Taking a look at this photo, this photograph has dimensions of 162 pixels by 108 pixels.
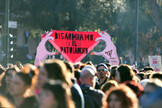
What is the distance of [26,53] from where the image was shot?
164ft

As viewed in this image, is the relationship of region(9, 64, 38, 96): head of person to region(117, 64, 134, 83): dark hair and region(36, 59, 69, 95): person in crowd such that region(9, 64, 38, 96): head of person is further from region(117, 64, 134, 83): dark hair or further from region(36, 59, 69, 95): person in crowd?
region(117, 64, 134, 83): dark hair

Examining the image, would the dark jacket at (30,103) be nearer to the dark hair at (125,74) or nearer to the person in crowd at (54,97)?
the person in crowd at (54,97)

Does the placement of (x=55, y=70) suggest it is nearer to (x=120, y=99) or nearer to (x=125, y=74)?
(x=120, y=99)

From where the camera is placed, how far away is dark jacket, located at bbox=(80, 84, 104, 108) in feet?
20.3

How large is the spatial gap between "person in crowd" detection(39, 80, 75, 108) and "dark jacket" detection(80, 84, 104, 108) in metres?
2.40

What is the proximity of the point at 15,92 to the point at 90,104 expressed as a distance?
128 cm

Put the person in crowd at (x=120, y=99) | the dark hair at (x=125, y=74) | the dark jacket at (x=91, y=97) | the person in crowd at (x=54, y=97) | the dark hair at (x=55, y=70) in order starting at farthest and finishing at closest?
the dark hair at (x=125, y=74) < the dark jacket at (x=91, y=97) < the dark hair at (x=55, y=70) < the person in crowd at (x=120, y=99) < the person in crowd at (x=54, y=97)

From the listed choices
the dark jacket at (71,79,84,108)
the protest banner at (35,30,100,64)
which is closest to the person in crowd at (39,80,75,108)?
the dark jacket at (71,79,84,108)

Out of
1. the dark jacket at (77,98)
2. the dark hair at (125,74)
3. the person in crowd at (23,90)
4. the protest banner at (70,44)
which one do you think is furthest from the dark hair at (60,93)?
the protest banner at (70,44)

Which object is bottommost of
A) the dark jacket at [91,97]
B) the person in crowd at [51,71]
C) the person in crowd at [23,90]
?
the dark jacket at [91,97]

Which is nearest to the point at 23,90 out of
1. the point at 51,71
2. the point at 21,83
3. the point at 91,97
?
the point at 21,83

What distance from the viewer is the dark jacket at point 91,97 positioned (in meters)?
6.19

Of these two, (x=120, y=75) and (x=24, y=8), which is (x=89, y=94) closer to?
(x=120, y=75)

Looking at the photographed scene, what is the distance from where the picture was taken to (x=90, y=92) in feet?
20.9
